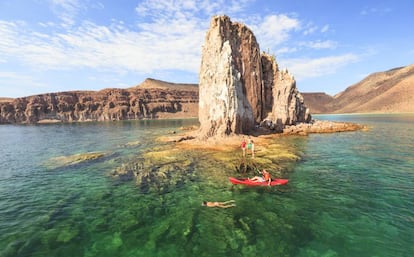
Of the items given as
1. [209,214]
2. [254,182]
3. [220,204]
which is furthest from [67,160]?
[254,182]

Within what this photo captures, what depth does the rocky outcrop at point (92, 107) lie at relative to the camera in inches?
5876

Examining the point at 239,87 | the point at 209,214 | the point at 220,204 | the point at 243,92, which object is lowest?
the point at 209,214

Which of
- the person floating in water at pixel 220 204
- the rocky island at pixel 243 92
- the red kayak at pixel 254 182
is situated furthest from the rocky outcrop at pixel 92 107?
the person floating in water at pixel 220 204

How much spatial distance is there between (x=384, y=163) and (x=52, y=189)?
1240 inches

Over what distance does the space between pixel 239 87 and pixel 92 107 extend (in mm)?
146550

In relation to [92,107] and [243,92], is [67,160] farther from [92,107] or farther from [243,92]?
[92,107]

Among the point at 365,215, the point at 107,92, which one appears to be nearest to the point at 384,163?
the point at 365,215

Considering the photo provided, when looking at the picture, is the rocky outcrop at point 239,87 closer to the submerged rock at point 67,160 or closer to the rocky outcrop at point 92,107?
the submerged rock at point 67,160

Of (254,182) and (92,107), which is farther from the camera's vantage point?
(92,107)

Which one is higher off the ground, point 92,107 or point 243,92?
point 92,107

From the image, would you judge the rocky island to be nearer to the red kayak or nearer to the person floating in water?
the red kayak

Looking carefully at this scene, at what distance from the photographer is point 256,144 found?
37062 mm

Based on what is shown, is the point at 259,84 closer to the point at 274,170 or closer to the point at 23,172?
the point at 274,170

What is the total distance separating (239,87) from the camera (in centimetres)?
4134
